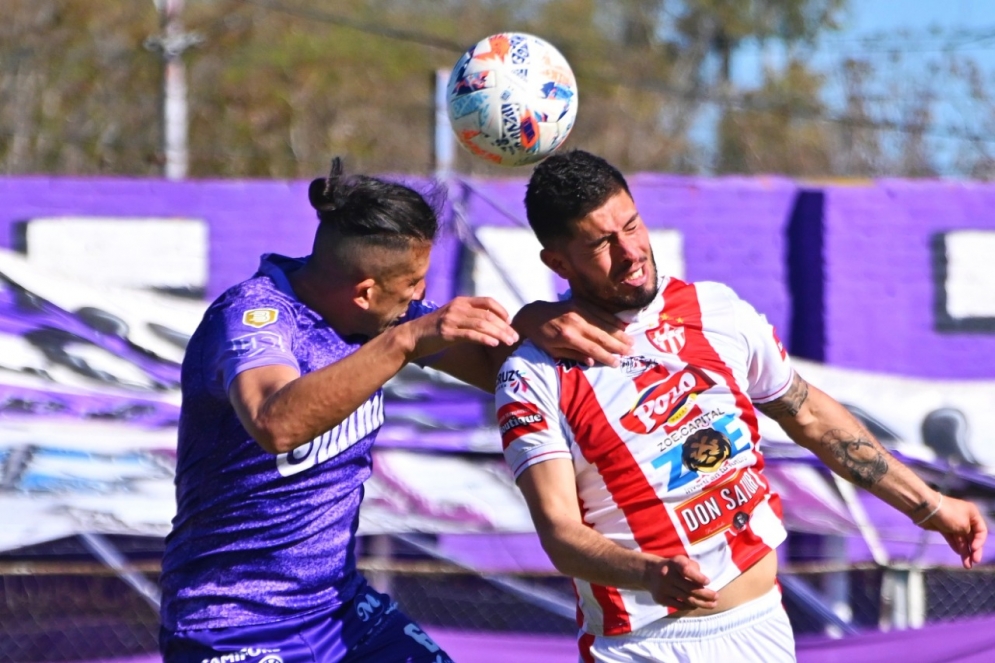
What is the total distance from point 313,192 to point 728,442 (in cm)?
127

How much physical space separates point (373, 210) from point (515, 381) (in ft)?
1.87

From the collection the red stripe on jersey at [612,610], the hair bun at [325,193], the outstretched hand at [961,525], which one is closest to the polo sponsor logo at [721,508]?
the red stripe on jersey at [612,610]

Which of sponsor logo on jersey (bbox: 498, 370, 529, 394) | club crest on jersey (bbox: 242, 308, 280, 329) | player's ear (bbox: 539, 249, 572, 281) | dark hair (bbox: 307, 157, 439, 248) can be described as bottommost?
sponsor logo on jersey (bbox: 498, 370, 529, 394)

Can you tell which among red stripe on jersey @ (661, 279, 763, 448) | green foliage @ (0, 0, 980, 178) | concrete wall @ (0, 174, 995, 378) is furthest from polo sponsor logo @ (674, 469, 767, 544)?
green foliage @ (0, 0, 980, 178)

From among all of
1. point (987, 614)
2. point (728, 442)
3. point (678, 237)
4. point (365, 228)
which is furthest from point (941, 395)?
point (365, 228)

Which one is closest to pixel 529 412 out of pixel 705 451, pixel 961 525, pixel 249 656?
pixel 705 451

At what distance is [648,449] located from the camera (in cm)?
316

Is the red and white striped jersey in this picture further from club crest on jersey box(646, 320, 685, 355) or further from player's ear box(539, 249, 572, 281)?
player's ear box(539, 249, 572, 281)

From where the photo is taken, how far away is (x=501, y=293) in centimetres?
680

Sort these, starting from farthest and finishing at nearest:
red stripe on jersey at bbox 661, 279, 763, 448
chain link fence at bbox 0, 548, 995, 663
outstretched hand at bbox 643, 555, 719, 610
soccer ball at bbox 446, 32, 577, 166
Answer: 1. chain link fence at bbox 0, 548, 995, 663
2. soccer ball at bbox 446, 32, 577, 166
3. red stripe on jersey at bbox 661, 279, 763, 448
4. outstretched hand at bbox 643, 555, 719, 610

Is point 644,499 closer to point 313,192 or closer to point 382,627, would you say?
point 382,627

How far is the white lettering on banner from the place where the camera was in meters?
3.20

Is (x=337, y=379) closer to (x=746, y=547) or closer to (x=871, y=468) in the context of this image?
(x=746, y=547)

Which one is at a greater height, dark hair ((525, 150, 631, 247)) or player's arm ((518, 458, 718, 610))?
dark hair ((525, 150, 631, 247))
